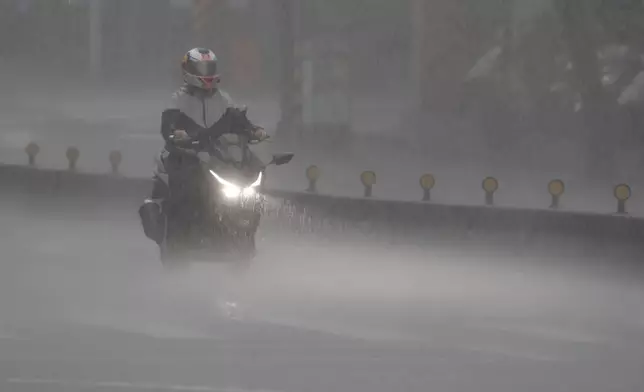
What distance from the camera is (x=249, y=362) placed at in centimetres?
931

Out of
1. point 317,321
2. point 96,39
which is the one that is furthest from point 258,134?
point 96,39

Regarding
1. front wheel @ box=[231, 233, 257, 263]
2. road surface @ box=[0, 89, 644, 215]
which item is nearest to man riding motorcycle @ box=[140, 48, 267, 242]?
front wheel @ box=[231, 233, 257, 263]

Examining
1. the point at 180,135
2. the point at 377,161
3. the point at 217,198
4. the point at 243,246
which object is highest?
the point at 377,161

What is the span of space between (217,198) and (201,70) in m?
1.27

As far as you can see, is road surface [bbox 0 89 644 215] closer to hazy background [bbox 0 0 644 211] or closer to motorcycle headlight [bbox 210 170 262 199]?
hazy background [bbox 0 0 644 211]

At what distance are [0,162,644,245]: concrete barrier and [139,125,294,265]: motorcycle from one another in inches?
173

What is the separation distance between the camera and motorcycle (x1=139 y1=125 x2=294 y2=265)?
12430 millimetres

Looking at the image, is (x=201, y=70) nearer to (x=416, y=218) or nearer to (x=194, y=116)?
(x=194, y=116)

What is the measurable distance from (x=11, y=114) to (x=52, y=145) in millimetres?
11698

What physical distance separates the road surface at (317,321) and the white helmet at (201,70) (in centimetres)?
189

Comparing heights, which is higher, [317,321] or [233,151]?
[233,151]

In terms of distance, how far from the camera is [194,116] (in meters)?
13.0

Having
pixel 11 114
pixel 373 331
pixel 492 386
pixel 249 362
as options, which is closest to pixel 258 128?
pixel 373 331

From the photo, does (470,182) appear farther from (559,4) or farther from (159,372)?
(159,372)
